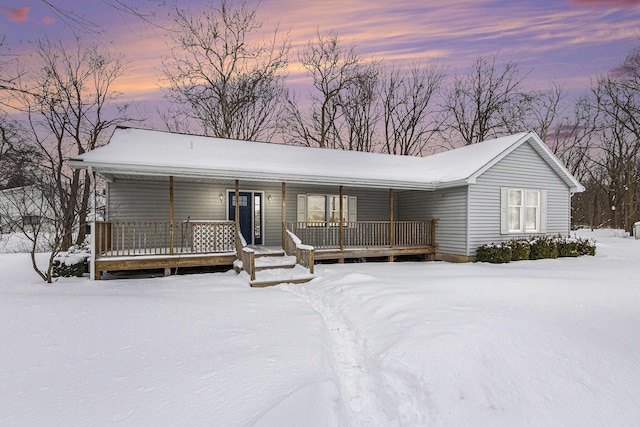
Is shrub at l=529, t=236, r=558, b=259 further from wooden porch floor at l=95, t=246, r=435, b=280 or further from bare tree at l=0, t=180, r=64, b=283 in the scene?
bare tree at l=0, t=180, r=64, b=283

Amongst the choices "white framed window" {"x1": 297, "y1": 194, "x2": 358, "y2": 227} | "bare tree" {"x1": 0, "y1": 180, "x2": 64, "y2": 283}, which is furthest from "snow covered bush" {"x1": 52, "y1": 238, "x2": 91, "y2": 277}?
"white framed window" {"x1": 297, "y1": 194, "x2": 358, "y2": 227}

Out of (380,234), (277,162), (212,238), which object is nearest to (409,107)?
(380,234)

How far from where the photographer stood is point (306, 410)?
3.03 meters

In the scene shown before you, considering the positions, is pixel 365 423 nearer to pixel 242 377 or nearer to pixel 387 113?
pixel 242 377

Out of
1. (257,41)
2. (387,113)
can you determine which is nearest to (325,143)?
(387,113)

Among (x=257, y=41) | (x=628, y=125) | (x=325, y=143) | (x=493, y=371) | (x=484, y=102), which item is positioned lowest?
(x=493, y=371)

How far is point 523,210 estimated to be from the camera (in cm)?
1338

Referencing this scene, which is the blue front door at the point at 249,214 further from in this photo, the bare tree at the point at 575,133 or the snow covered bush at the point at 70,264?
the bare tree at the point at 575,133

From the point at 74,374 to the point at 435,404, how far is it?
3.77 metres

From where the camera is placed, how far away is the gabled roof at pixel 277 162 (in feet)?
30.3

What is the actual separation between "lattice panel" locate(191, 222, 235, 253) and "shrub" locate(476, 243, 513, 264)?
8.85 m

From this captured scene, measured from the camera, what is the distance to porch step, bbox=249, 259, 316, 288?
8528mm

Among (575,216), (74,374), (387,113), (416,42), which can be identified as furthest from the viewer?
(575,216)

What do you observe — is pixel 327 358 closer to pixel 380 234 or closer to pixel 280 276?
pixel 280 276
